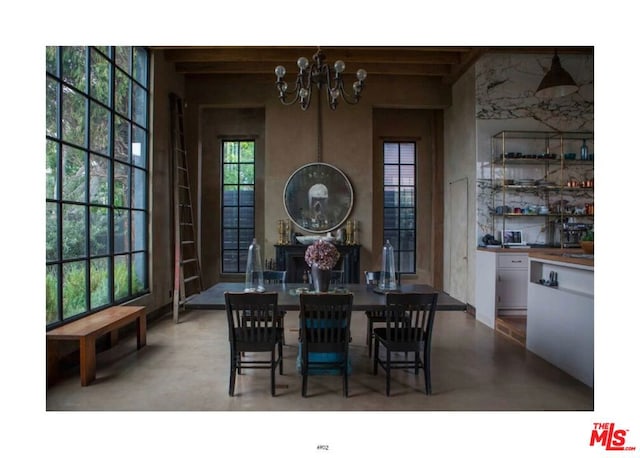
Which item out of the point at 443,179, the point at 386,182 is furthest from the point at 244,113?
the point at 443,179

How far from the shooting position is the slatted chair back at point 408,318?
2764mm

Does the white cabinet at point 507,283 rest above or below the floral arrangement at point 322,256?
below

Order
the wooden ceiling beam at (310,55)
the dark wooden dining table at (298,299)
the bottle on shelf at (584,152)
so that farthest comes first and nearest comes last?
the wooden ceiling beam at (310,55) < the bottle on shelf at (584,152) < the dark wooden dining table at (298,299)

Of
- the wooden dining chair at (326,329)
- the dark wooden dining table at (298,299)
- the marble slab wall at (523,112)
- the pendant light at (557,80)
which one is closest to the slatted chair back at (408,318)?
the dark wooden dining table at (298,299)

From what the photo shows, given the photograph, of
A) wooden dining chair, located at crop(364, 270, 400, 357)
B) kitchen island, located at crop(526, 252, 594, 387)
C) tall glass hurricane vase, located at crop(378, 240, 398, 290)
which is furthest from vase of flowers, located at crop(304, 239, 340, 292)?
kitchen island, located at crop(526, 252, 594, 387)

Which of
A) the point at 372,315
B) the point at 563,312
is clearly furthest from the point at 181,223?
the point at 563,312

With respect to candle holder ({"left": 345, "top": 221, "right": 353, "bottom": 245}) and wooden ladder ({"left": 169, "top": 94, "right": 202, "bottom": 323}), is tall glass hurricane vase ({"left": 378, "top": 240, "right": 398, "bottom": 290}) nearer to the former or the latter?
candle holder ({"left": 345, "top": 221, "right": 353, "bottom": 245})

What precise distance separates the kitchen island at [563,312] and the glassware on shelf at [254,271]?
2681mm

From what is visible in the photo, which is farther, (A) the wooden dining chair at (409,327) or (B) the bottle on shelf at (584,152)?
(B) the bottle on shelf at (584,152)

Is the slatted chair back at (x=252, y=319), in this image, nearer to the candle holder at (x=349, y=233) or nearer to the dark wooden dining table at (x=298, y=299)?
the dark wooden dining table at (x=298, y=299)

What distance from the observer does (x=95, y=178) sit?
3.85 m

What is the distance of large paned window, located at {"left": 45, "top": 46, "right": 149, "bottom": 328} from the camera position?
128 inches

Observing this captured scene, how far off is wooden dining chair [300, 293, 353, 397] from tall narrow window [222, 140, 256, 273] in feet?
14.1
